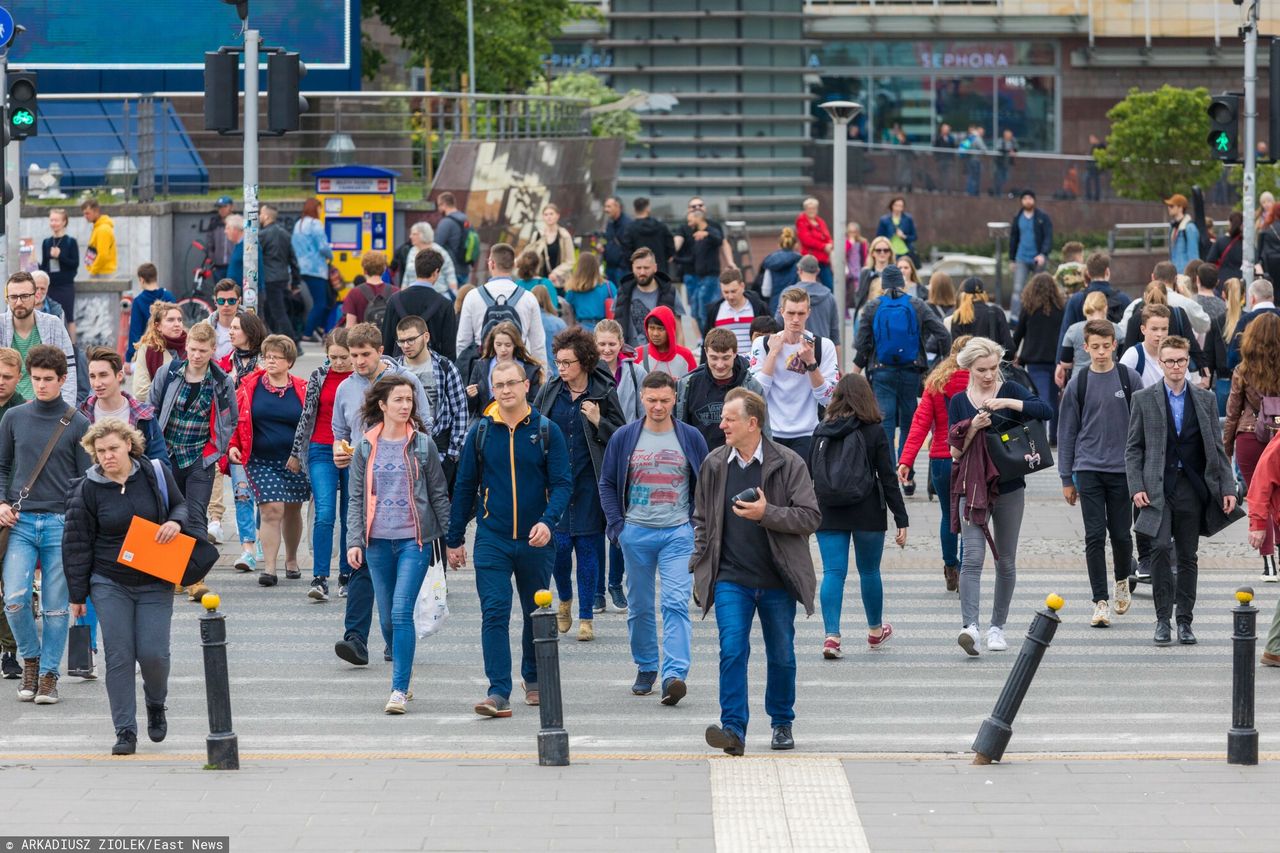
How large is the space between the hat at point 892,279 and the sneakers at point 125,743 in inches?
339

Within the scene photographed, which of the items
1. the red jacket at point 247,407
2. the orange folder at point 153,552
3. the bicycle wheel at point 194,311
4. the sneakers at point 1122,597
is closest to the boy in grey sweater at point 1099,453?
the sneakers at point 1122,597

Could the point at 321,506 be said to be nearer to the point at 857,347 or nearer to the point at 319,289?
the point at 857,347

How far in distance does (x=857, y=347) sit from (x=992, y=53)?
126 ft

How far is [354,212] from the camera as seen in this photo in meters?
27.0

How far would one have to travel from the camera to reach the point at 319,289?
25984 millimetres

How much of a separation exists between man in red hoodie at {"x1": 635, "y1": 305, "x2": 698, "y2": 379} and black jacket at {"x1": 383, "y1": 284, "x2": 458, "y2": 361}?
2262mm

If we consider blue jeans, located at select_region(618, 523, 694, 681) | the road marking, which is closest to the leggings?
blue jeans, located at select_region(618, 523, 694, 681)

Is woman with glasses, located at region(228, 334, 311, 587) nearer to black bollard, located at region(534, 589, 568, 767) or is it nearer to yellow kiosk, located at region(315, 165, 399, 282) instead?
black bollard, located at region(534, 589, 568, 767)

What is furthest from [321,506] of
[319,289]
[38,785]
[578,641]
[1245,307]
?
[319,289]

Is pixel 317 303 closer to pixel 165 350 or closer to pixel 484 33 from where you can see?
pixel 165 350

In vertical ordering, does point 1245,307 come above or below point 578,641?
above

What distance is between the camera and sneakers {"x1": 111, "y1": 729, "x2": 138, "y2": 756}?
398 inches

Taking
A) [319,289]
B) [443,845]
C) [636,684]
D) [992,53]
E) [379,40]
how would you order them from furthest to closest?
[992,53] → [379,40] → [319,289] → [636,684] → [443,845]

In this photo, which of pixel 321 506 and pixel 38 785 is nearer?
pixel 38 785
